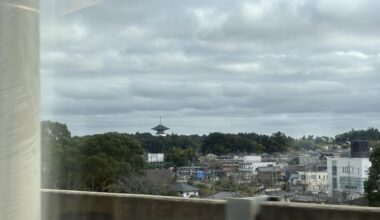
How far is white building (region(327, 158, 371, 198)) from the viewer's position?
899 centimetres

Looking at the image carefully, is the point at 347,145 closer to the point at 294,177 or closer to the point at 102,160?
the point at 294,177

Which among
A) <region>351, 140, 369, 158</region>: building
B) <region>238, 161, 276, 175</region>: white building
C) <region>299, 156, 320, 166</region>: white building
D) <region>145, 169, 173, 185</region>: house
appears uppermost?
<region>351, 140, 369, 158</region>: building

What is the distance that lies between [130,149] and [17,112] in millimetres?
8136

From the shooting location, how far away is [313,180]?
10148 millimetres

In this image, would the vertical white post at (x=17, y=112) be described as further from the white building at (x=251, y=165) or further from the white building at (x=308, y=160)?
the white building at (x=308, y=160)

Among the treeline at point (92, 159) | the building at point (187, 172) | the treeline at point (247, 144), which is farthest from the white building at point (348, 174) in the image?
the treeline at point (92, 159)

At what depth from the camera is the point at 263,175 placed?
10.2 m

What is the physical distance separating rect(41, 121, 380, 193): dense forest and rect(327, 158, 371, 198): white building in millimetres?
1296

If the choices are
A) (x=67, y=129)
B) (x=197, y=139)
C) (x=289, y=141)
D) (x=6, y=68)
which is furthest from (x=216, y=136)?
(x=6, y=68)

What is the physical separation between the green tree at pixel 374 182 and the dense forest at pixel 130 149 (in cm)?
147

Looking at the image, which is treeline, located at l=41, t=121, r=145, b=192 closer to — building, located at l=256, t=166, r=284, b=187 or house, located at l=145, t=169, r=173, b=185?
house, located at l=145, t=169, r=173, b=185

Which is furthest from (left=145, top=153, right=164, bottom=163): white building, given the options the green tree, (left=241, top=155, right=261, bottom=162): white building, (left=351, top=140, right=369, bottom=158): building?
the green tree

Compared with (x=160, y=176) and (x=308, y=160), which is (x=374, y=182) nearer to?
(x=308, y=160)

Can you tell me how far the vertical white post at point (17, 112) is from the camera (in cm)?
757
